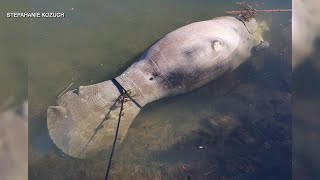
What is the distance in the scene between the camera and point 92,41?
429 inches

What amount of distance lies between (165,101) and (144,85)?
921 mm

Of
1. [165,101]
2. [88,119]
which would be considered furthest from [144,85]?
[88,119]

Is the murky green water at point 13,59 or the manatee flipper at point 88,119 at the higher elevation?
the murky green water at point 13,59

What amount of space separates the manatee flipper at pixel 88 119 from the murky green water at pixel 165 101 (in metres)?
0.37

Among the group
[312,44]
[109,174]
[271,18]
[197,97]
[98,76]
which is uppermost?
[271,18]

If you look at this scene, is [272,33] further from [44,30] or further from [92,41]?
[44,30]

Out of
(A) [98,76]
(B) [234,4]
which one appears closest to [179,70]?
(A) [98,76]

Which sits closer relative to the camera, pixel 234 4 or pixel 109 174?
pixel 109 174

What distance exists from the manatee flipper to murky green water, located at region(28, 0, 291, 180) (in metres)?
0.37

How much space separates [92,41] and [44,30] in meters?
1.38

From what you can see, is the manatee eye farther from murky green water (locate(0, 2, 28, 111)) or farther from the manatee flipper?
murky green water (locate(0, 2, 28, 111))

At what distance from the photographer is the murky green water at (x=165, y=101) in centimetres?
988

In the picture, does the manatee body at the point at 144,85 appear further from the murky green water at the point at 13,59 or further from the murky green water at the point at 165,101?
the murky green water at the point at 13,59

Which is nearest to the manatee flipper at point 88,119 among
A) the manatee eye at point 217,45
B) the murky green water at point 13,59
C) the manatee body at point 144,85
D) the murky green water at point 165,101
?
the manatee body at point 144,85
